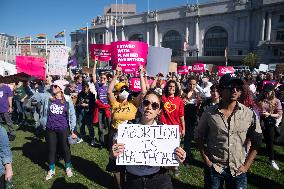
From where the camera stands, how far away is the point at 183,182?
19.3 ft

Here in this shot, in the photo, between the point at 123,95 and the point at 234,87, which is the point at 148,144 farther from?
the point at 123,95

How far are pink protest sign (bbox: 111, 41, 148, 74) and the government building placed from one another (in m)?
46.6

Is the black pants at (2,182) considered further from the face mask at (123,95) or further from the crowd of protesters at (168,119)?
the face mask at (123,95)

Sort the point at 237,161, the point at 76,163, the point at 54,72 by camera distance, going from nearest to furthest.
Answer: the point at 237,161, the point at 76,163, the point at 54,72

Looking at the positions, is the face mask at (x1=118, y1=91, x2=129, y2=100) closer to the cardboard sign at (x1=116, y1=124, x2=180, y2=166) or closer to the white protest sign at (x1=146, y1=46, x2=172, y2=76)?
A: the white protest sign at (x1=146, y1=46, x2=172, y2=76)

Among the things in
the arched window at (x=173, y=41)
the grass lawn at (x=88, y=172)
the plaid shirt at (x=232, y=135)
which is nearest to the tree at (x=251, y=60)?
the arched window at (x=173, y=41)

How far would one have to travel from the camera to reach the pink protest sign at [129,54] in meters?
7.28

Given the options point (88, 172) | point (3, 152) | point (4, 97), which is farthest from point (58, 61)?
point (3, 152)

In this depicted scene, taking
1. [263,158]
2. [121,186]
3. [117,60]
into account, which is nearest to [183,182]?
[121,186]

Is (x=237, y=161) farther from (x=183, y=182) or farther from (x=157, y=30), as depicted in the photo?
(x=157, y=30)

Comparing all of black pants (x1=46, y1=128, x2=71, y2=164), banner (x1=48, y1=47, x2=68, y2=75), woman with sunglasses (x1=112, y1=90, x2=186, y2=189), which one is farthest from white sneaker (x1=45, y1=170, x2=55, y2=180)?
banner (x1=48, y1=47, x2=68, y2=75)

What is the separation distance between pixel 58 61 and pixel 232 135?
8.09m

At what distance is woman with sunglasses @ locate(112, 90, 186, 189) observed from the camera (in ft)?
9.97

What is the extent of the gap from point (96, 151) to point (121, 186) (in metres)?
3.57
